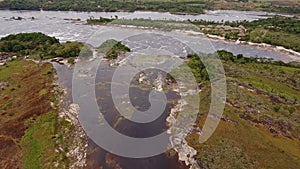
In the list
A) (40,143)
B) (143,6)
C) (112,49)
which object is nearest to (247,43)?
(112,49)

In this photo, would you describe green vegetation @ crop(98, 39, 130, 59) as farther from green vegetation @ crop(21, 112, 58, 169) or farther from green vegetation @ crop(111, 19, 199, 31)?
green vegetation @ crop(111, 19, 199, 31)

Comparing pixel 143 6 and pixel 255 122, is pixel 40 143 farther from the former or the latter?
pixel 143 6

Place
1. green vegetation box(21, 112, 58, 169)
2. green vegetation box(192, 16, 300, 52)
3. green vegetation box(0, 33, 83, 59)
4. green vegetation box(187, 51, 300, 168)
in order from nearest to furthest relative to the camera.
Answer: green vegetation box(187, 51, 300, 168)
green vegetation box(21, 112, 58, 169)
green vegetation box(0, 33, 83, 59)
green vegetation box(192, 16, 300, 52)

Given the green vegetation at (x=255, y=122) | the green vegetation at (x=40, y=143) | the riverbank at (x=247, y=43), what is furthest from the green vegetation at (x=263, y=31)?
the green vegetation at (x=40, y=143)

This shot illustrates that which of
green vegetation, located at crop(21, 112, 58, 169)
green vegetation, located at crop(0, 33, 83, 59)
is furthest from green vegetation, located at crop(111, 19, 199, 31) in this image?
green vegetation, located at crop(21, 112, 58, 169)

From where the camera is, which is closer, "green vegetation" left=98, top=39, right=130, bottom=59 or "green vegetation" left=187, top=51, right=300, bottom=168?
"green vegetation" left=187, top=51, right=300, bottom=168

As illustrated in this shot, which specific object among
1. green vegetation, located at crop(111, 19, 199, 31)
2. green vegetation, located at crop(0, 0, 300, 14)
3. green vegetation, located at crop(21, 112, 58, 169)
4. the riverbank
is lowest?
green vegetation, located at crop(21, 112, 58, 169)
